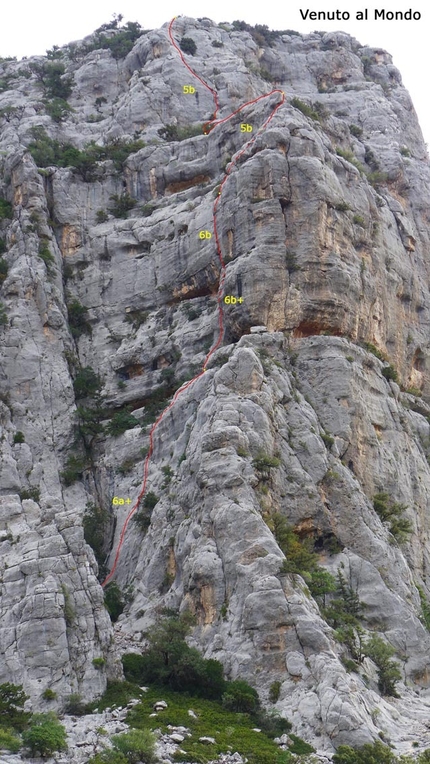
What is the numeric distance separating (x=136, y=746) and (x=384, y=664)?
1313cm

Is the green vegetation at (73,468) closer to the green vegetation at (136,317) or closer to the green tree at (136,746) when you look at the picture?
the green vegetation at (136,317)

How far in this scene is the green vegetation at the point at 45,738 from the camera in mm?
35406

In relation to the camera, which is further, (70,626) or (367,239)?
(367,239)

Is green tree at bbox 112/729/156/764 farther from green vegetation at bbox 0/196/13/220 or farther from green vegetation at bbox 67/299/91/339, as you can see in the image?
green vegetation at bbox 0/196/13/220

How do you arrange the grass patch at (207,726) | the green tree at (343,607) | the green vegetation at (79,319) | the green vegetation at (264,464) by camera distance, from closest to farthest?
the grass patch at (207,726)
the green tree at (343,607)
the green vegetation at (264,464)
the green vegetation at (79,319)

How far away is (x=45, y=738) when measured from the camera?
35.6 m

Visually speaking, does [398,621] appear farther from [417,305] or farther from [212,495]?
[417,305]

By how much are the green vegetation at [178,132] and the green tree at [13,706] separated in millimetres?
46757

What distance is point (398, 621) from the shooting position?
46.9 metres

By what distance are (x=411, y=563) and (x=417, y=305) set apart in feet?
69.7

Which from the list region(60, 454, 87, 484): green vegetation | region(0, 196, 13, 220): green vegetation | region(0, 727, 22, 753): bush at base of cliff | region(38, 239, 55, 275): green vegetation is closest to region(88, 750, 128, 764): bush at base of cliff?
region(0, 727, 22, 753): bush at base of cliff

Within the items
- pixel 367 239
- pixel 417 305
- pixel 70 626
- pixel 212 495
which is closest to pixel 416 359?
pixel 417 305

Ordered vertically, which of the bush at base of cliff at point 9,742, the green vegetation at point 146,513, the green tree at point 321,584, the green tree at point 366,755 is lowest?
the green tree at point 366,755

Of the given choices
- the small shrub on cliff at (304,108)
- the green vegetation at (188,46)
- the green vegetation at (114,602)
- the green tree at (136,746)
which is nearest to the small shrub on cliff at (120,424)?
the green vegetation at (114,602)
